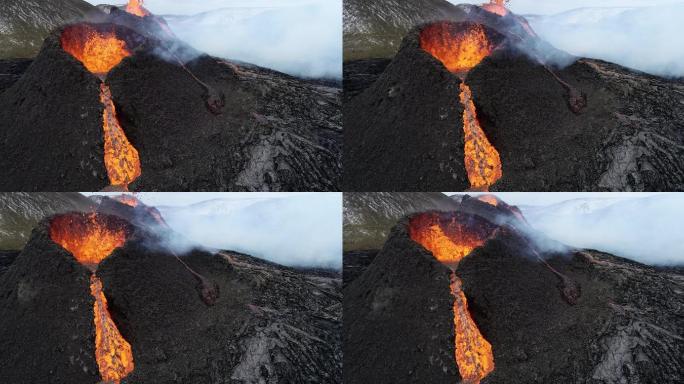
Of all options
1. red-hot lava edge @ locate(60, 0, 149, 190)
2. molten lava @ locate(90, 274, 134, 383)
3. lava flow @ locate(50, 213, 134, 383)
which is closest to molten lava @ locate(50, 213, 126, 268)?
lava flow @ locate(50, 213, 134, 383)

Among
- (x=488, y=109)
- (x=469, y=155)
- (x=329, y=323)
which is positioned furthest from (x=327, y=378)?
(x=488, y=109)

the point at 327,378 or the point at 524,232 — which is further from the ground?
the point at 524,232

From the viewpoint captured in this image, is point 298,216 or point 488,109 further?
point 298,216

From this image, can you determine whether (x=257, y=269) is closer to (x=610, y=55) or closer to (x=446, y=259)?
(x=446, y=259)

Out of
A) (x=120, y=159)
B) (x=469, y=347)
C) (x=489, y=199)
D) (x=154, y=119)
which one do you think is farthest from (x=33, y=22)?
(x=469, y=347)

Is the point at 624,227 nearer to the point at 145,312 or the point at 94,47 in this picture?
the point at 145,312
